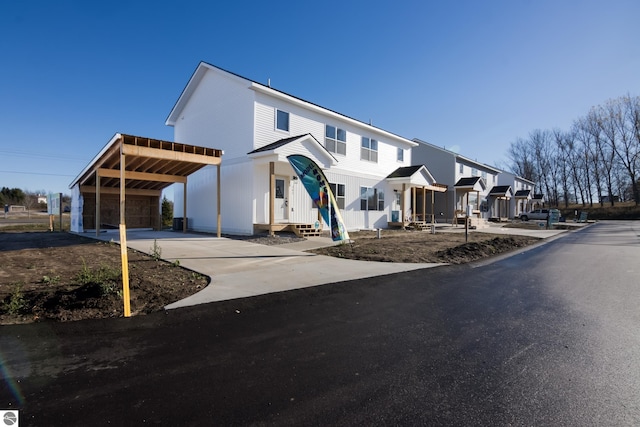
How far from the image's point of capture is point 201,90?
18.8 meters

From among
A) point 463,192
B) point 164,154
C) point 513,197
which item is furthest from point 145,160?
point 513,197

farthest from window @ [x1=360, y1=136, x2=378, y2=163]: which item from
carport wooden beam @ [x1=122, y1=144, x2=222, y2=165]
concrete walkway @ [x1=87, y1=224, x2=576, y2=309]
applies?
concrete walkway @ [x1=87, y1=224, x2=576, y2=309]

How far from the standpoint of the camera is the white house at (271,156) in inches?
591

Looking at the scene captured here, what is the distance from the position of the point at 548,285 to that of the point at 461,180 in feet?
87.3

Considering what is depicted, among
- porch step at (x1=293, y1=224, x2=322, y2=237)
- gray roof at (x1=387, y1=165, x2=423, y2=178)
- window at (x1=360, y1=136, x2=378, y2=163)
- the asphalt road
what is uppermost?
window at (x1=360, y1=136, x2=378, y2=163)

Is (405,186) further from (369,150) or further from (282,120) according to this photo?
(282,120)

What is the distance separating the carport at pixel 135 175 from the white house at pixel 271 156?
1562mm

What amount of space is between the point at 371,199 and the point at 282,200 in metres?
7.29

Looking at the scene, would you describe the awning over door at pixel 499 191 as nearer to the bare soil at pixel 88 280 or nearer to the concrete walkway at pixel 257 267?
the bare soil at pixel 88 280

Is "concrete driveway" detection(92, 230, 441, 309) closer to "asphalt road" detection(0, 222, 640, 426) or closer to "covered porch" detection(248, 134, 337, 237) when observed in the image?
"asphalt road" detection(0, 222, 640, 426)

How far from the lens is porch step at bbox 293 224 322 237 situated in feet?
48.7

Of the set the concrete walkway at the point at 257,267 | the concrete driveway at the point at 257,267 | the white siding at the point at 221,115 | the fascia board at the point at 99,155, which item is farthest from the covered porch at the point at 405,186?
the fascia board at the point at 99,155

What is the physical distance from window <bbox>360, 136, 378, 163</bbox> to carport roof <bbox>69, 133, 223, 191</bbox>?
9752 mm

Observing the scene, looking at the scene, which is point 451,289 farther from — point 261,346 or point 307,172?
point 307,172
